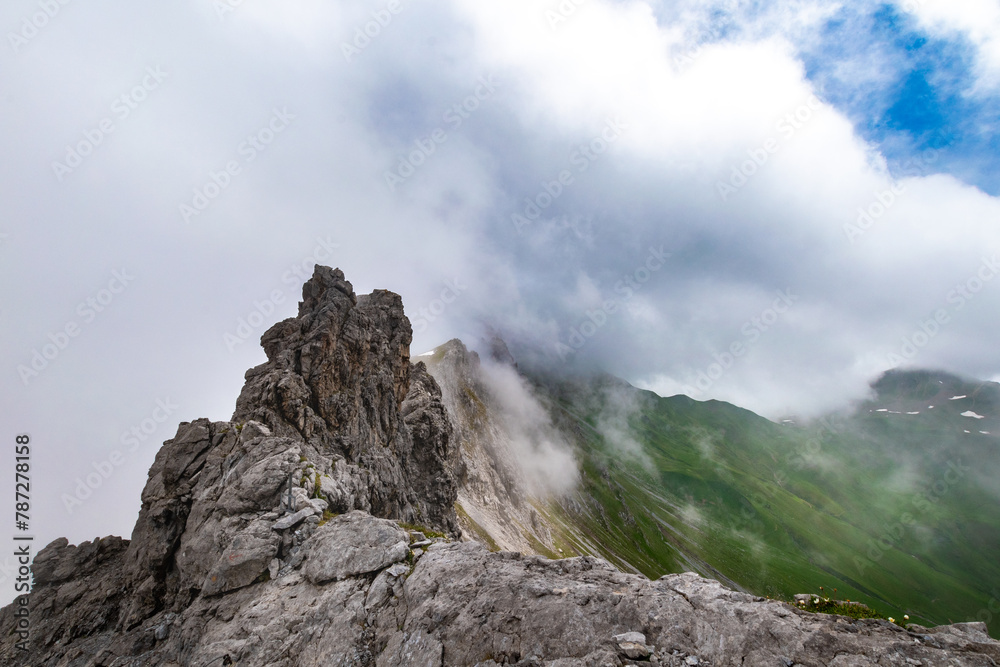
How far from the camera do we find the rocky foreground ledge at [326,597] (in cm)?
1400

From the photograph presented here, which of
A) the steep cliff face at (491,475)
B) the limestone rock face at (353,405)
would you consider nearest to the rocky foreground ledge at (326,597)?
the limestone rock face at (353,405)

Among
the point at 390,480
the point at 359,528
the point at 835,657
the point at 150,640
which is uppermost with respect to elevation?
the point at 390,480

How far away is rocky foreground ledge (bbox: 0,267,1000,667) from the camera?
14000mm

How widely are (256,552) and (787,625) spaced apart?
25.0m

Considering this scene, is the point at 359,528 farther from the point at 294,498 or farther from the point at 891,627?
the point at 891,627

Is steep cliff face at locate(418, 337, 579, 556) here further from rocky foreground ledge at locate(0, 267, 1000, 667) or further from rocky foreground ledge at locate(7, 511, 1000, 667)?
rocky foreground ledge at locate(7, 511, 1000, 667)

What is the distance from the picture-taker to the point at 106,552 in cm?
3484

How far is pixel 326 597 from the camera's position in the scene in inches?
811

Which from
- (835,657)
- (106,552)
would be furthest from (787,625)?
(106,552)

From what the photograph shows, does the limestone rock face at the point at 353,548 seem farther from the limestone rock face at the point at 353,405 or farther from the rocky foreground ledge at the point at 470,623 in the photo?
the limestone rock face at the point at 353,405

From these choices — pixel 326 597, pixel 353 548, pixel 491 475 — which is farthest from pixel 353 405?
pixel 491 475

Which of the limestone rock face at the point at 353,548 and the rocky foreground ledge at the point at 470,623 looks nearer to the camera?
the rocky foreground ledge at the point at 470,623

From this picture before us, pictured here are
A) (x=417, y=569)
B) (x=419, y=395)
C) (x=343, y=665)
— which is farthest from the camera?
(x=419, y=395)

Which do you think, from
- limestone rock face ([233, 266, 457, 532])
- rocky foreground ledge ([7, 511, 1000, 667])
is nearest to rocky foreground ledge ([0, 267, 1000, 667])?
rocky foreground ledge ([7, 511, 1000, 667])
